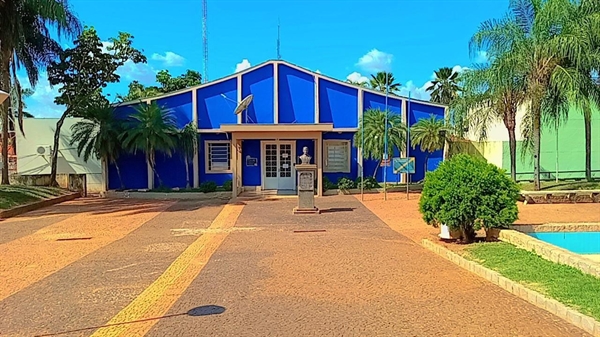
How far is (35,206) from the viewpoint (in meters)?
16.6

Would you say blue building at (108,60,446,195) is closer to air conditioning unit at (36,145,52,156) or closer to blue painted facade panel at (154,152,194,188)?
blue painted facade panel at (154,152,194,188)

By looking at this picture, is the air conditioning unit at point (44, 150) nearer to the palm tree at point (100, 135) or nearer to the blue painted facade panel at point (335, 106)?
the palm tree at point (100, 135)

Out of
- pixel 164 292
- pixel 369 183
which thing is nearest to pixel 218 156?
pixel 369 183

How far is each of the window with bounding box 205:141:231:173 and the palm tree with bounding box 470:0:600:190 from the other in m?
10.9

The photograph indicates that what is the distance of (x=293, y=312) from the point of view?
5.14 m

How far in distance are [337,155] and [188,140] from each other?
20.5 feet

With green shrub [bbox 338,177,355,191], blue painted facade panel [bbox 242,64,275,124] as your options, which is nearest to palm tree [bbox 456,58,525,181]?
green shrub [bbox 338,177,355,191]

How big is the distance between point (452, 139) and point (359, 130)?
3812 millimetres

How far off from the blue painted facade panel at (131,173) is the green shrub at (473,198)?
15.3m

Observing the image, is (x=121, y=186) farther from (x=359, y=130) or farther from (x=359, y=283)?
(x=359, y=283)

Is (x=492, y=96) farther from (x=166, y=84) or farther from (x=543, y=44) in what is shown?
(x=166, y=84)

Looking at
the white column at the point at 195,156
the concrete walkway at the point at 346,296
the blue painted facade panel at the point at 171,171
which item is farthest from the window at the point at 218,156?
the concrete walkway at the point at 346,296

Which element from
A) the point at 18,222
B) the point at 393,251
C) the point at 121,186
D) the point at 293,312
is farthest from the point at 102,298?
the point at 121,186

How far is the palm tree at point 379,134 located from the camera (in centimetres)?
1903
